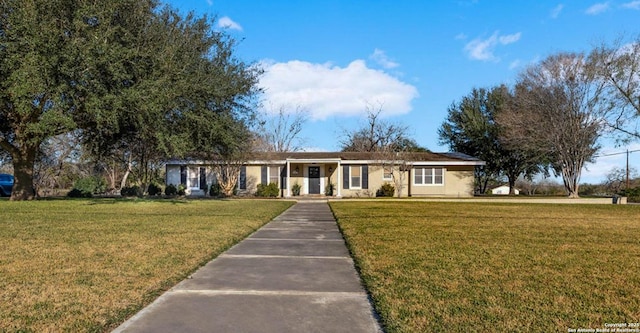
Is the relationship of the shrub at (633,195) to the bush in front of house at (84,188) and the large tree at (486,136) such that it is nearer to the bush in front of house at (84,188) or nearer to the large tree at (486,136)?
the large tree at (486,136)

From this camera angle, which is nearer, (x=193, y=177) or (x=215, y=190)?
(x=215, y=190)

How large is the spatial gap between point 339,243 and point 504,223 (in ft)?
19.3

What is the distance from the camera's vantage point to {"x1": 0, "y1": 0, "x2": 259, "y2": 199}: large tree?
38.8 ft

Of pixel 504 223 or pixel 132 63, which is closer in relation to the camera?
pixel 504 223

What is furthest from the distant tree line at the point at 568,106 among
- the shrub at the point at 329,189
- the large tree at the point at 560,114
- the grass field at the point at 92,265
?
the grass field at the point at 92,265

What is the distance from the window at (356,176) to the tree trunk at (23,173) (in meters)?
17.8

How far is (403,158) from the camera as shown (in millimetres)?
27312

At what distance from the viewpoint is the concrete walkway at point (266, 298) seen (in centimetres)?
335

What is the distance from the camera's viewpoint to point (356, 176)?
93.4 feet

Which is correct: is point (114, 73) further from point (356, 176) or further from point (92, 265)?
point (356, 176)

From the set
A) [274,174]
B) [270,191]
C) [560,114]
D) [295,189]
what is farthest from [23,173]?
[560,114]

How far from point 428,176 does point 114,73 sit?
70.4 ft

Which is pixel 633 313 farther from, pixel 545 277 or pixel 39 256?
pixel 39 256

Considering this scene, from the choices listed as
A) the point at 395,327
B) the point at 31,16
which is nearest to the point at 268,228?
A: the point at 395,327
